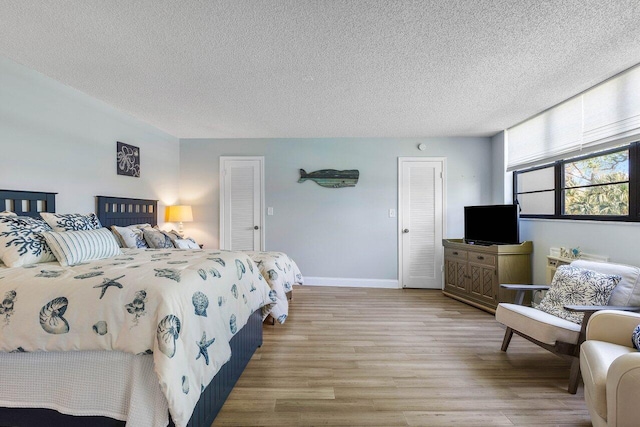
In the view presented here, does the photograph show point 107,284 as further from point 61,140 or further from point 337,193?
point 337,193

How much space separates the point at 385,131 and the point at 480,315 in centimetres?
272

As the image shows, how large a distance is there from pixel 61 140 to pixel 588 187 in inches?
207

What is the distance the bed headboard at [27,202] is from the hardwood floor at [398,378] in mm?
2291

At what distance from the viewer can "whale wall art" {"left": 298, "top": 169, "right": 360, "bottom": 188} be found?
14.2 ft

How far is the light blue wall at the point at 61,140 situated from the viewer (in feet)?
7.20

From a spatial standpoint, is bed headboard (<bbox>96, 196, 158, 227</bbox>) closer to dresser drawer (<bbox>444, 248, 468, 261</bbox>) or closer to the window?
dresser drawer (<bbox>444, 248, 468, 261</bbox>)

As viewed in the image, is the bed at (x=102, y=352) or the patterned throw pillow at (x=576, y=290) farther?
the patterned throw pillow at (x=576, y=290)

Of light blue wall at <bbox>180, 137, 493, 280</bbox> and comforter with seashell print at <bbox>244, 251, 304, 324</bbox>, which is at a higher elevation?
light blue wall at <bbox>180, 137, 493, 280</bbox>

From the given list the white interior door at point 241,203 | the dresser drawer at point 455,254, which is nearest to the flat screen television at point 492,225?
the dresser drawer at point 455,254

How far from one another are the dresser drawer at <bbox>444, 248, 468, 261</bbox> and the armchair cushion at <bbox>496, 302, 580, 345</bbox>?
1405mm

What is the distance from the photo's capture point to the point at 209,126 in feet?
12.4

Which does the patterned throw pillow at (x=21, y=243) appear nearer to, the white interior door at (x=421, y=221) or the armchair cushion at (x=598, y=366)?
the armchair cushion at (x=598, y=366)

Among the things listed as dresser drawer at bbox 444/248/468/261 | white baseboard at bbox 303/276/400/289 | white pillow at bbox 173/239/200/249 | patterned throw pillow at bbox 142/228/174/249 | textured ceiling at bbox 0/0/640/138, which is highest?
textured ceiling at bbox 0/0/640/138

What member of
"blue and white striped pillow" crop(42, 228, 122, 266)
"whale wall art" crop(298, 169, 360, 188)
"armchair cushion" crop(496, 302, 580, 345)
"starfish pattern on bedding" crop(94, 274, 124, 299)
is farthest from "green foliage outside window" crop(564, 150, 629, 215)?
"blue and white striped pillow" crop(42, 228, 122, 266)
